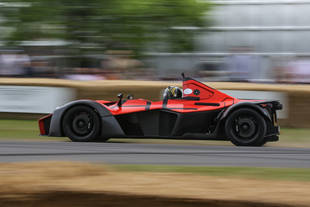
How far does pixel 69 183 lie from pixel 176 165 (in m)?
2.22

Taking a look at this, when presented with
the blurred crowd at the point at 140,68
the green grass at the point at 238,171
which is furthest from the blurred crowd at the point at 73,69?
the green grass at the point at 238,171

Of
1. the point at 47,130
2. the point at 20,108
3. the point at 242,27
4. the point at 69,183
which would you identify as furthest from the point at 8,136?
the point at 242,27

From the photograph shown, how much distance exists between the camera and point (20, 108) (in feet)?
43.4

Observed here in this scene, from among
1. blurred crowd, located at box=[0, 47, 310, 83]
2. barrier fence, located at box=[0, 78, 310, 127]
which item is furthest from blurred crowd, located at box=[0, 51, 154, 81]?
barrier fence, located at box=[0, 78, 310, 127]

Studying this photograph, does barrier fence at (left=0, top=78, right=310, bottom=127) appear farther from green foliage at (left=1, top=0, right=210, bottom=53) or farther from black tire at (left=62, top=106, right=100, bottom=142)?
green foliage at (left=1, top=0, right=210, bottom=53)

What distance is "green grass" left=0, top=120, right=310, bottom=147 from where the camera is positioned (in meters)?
Answer: 10.3

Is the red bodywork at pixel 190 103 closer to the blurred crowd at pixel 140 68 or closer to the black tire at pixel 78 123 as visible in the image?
the black tire at pixel 78 123

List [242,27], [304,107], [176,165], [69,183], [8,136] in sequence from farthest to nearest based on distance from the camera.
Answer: [242,27] < [304,107] < [8,136] < [176,165] < [69,183]

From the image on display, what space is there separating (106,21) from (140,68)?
2.13 m

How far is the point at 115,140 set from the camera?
10523 mm

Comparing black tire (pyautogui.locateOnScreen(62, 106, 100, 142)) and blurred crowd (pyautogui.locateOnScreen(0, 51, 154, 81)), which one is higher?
blurred crowd (pyautogui.locateOnScreen(0, 51, 154, 81))

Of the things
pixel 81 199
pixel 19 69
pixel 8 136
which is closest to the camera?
pixel 81 199

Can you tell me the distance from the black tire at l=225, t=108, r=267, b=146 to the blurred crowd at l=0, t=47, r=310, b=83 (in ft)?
14.4

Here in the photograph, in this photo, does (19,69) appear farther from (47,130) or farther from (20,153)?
(20,153)
